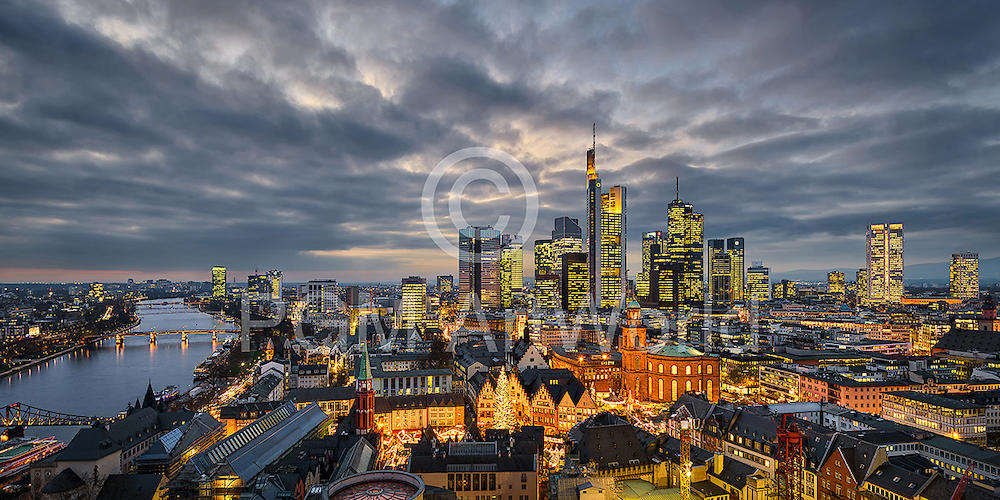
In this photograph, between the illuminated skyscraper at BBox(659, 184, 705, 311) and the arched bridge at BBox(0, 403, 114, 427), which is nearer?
the arched bridge at BBox(0, 403, 114, 427)

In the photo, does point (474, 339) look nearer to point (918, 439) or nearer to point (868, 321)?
point (918, 439)

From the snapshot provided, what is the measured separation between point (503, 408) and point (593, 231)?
462 feet

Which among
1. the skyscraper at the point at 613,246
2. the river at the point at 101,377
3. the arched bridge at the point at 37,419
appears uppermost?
the skyscraper at the point at 613,246

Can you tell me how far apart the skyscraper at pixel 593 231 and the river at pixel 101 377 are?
10829 cm

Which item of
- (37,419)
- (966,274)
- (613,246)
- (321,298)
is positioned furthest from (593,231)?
(37,419)

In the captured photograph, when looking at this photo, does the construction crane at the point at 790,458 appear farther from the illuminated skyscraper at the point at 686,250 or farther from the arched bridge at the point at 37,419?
the illuminated skyscraper at the point at 686,250

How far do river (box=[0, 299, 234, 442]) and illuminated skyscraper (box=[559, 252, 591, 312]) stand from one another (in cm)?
10068

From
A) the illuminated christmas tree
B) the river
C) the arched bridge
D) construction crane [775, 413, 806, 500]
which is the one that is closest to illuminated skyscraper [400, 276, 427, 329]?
the river

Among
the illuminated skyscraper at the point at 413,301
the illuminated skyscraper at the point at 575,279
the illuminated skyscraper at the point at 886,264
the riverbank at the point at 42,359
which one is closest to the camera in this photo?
the riverbank at the point at 42,359

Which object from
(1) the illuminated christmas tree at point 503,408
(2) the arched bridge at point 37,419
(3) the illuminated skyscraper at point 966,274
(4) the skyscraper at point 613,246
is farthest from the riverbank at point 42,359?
(3) the illuminated skyscraper at point 966,274

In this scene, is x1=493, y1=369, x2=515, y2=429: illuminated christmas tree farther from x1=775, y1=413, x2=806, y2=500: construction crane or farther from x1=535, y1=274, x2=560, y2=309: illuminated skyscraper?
x1=535, y1=274, x2=560, y2=309: illuminated skyscraper

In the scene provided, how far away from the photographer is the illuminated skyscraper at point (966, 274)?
18075 centimetres

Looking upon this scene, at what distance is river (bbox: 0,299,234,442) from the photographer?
5788 centimetres

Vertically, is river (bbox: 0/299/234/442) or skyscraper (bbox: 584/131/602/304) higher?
skyscraper (bbox: 584/131/602/304)
